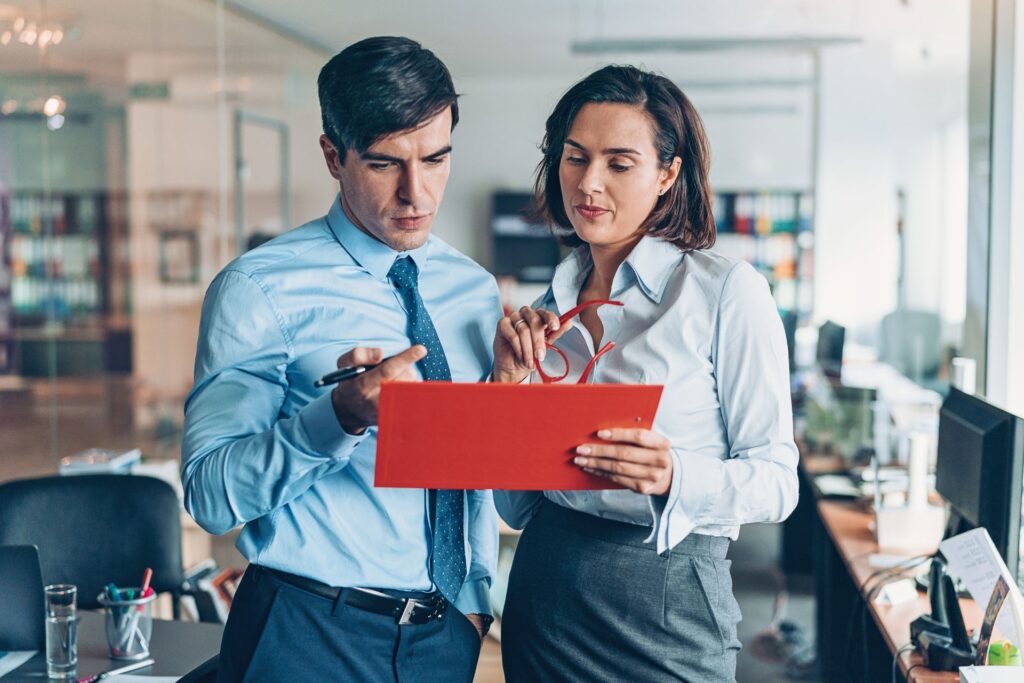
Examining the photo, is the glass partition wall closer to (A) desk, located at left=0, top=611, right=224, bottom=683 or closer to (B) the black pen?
(A) desk, located at left=0, top=611, right=224, bottom=683

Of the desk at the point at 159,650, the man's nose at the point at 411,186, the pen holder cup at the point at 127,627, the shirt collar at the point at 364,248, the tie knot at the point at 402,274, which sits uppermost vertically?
the man's nose at the point at 411,186

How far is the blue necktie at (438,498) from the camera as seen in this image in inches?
62.9

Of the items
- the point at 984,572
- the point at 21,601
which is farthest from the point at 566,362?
the point at 21,601

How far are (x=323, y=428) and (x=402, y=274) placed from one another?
0.37 metres

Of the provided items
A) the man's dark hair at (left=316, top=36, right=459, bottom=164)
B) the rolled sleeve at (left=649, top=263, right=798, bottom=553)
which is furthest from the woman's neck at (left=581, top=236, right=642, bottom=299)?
the man's dark hair at (left=316, top=36, right=459, bottom=164)

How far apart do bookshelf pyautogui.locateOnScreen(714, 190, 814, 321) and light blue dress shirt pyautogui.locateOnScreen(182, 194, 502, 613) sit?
10265 millimetres

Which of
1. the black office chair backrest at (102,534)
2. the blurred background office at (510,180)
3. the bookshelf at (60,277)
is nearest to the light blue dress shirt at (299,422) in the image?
the blurred background office at (510,180)

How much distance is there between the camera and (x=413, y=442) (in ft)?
4.42

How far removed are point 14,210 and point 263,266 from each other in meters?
3.55

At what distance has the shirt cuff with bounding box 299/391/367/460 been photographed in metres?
1.35

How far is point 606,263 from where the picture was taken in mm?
1842

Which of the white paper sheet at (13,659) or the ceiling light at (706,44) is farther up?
the ceiling light at (706,44)

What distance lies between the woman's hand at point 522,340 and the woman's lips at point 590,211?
8.5 inches

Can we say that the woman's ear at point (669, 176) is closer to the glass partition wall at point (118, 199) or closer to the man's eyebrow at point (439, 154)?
the man's eyebrow at point (439, 154)
